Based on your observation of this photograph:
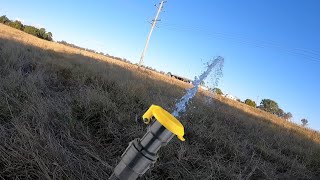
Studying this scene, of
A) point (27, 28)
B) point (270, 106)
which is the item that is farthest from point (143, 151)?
point (27, 28)

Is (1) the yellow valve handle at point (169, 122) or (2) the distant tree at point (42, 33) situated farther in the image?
(2) the distant tree at point (42, 33)

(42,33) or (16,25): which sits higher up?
(42,33)

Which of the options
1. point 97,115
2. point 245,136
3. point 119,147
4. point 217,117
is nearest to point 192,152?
point 119,147

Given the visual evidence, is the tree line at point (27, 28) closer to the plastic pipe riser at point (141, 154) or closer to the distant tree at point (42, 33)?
the distant tree at point (42, 33)

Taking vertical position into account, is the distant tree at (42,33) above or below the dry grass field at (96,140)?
above

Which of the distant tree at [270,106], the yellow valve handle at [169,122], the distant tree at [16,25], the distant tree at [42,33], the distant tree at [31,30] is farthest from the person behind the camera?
the distant tree at [16,25]

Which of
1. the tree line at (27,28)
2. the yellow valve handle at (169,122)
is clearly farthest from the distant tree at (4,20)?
the yellow valve handle at (169,122)

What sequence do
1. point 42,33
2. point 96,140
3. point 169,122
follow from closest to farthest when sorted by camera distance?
1. point 169,122
2. point 96,140
3. point 42,33

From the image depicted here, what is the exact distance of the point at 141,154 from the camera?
3.45 ft

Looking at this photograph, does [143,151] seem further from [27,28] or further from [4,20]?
[4,20]

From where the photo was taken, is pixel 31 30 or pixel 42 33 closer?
pixel 31 30

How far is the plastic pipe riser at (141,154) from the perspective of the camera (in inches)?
40.6

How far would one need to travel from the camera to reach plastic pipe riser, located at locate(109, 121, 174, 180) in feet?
3.39

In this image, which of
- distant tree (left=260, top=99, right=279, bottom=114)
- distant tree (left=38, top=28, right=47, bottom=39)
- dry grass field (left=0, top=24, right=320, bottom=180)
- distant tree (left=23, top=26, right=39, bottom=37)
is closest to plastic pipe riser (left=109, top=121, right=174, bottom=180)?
dry grass field (left=0, top=24, right=320, bottom=180)
